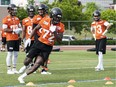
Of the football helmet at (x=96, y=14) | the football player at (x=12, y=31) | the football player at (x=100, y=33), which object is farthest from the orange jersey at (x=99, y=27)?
the football player at (x=12, y=31)

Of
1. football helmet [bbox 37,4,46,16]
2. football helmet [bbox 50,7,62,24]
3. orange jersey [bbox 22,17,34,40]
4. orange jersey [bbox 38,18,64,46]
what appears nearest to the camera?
football helmet [bbox 50,7,62,24]

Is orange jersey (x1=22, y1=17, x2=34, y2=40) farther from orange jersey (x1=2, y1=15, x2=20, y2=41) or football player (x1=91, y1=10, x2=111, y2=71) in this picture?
football player (x1=91, y1=10, x2=111, y2=71)

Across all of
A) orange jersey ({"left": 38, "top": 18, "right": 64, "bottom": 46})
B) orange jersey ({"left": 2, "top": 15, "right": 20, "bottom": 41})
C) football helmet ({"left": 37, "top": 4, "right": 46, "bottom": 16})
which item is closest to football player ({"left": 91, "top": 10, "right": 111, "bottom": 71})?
football helmet ({"left": 37, "top": 4, "right": 46, "bottom": 16})

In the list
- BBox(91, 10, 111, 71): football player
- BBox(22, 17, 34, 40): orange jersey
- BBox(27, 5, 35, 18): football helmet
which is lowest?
BBox(91, 10, 111, 71): football player

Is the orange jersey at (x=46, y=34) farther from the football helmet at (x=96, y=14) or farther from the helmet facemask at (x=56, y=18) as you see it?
the football helmet at (x=96, y=14)

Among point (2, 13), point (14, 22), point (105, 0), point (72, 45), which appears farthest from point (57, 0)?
point (105, 0)

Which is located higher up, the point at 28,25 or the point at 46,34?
the point at 46,34

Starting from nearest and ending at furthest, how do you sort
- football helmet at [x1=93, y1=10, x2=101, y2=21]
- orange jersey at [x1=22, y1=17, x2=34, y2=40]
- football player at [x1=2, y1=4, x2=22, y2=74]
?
football player at [x1=2, y1=4, x2=22, y2=74], orange jersey at [x1=22, y1=17, x2=34, y2=40], football helmet at [x1=93, y1=10, x2=101, y2=21]

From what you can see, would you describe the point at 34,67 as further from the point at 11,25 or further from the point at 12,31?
the point at 11,25

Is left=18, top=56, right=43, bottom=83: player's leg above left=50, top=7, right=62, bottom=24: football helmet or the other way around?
the other way around

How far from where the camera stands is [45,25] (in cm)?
1102

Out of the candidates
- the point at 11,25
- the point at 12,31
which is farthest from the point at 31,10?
the point at 12,31

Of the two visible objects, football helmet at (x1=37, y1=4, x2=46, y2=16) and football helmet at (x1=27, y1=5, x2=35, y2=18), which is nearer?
football helmet at (x1=37, y1=4, x2=46, y2=16)

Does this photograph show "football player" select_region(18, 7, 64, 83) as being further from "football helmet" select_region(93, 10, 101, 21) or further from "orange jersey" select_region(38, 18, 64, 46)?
"football helmet" select_region(93, 10, 101, 21)
